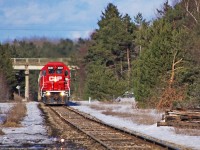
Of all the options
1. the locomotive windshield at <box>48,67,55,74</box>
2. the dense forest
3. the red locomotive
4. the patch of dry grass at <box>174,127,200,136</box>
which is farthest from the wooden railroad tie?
the locomotive windshield at <box>48,67,55,74</box>

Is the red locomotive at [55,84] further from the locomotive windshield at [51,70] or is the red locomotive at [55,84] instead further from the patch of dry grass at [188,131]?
the patch of dry grass at [188,131]

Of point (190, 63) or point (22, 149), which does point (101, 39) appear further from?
point (22, 149)

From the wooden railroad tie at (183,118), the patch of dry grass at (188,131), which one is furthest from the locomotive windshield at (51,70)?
the patch of dry grass at (188,131)

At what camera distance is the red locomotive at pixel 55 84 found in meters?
46.4

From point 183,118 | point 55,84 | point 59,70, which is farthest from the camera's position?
point 59,70

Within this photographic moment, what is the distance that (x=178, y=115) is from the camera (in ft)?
71.9

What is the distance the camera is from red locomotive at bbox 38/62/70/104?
4638 cm

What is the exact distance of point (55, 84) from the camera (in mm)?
46500

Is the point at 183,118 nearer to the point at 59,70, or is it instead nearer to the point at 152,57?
the point at 152,57

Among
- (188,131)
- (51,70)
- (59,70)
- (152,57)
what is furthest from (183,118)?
(51,70)

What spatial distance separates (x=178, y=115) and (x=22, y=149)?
9.29m

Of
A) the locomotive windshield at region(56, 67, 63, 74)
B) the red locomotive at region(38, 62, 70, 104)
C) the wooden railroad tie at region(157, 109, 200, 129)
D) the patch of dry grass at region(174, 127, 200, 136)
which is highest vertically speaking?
the locomotive windshield at region(56, 67, 63, 74)

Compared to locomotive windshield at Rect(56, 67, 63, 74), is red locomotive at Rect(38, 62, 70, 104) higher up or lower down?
lower down

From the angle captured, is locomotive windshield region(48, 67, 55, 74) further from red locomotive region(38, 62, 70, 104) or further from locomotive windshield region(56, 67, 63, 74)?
locomotive windshield region(56, 67, 63, 74)
